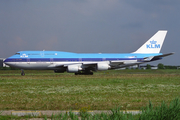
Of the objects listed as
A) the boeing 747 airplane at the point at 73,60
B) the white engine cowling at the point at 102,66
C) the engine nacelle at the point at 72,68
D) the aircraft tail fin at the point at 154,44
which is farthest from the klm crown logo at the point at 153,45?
the engine nacelle at the point at 72,68

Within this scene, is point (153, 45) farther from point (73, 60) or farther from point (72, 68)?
point (72, 68)

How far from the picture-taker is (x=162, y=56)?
121ft

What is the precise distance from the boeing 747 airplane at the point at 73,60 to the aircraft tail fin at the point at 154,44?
0.58 metres

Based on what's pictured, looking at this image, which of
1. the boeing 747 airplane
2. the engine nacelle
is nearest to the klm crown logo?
the boeing 747 airplane

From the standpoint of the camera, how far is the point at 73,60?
116 feet

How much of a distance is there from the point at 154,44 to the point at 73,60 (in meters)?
14.1

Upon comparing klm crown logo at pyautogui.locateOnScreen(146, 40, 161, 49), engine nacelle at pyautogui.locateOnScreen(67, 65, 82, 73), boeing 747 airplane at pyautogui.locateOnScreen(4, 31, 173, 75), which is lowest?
engine nacelle at pyautogui.locateOnScreen(67, 65, 82, 73)

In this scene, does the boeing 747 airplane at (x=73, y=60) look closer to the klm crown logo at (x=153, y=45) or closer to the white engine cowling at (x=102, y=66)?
the white engine cowling at (x=102, y=66)

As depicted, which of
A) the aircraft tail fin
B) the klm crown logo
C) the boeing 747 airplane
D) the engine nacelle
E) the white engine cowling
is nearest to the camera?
the engine nacelle

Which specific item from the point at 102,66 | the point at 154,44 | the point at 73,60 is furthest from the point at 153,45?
the point at 73,60

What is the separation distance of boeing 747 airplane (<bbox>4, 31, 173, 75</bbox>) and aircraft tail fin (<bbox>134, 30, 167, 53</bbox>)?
58 centimetres

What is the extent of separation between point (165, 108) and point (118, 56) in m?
30.2

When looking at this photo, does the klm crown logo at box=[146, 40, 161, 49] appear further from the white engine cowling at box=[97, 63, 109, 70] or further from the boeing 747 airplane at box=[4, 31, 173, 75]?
the white engine cowling at box=[97, 63, 109, 70]

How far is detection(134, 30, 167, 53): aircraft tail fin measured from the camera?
39219mm
